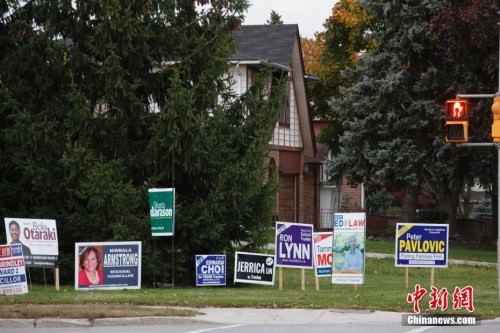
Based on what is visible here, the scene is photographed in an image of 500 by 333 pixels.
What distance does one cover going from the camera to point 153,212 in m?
22.2

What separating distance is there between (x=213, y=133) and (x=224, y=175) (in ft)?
3.13

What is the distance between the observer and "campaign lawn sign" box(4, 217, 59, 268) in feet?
67.7

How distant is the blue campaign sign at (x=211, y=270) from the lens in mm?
22328

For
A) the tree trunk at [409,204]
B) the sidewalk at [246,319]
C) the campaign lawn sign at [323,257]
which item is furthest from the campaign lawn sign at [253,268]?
the tree trunk at [409,204]

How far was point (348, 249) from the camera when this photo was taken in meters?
21.2

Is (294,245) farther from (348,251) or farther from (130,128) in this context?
(130,128)

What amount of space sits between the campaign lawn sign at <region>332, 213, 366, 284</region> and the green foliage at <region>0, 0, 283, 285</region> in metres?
3.10

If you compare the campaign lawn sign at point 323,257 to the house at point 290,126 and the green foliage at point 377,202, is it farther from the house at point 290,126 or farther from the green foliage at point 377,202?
the green foliage at point 377,202

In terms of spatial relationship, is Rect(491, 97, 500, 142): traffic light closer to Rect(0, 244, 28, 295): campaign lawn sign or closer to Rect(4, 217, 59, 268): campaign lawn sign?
Rect(4, 217, 59, 268): campaign lawn sign

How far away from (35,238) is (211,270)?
375 cm

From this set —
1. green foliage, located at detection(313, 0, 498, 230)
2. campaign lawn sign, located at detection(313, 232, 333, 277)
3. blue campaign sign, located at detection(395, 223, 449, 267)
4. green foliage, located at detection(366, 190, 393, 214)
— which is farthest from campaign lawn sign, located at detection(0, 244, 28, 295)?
green foliage, located at detection(366, 190, 393, 214)

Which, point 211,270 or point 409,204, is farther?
point 409,204

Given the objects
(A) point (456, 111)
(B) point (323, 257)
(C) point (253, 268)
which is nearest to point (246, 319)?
(C) point (253, 268)

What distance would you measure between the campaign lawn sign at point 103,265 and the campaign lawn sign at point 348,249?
12.8ft
